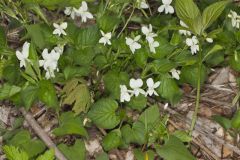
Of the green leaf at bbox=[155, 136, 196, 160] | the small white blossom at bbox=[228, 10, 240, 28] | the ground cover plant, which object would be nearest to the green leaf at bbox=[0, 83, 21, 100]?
the ground cover plant

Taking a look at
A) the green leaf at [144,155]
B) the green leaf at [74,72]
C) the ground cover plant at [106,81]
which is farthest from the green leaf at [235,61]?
the green leaf at [74,72]

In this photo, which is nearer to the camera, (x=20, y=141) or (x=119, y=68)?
(x=20, y=141)

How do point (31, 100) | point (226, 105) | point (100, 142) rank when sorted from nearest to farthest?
point (31, 100) < point (100, 142) < point (226, 105)

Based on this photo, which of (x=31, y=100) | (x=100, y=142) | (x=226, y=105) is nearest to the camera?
(x=31, y=100)

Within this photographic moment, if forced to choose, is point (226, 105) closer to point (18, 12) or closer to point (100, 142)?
point (100, 142)

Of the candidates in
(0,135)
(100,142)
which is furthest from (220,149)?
(0,135)

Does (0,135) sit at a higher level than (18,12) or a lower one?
lower

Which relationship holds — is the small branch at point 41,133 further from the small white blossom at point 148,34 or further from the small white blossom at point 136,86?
the small white blossom at point 148,34

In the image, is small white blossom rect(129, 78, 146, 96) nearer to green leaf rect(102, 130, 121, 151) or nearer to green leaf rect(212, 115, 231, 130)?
green leaf rect(102, 130, 121, 151)
